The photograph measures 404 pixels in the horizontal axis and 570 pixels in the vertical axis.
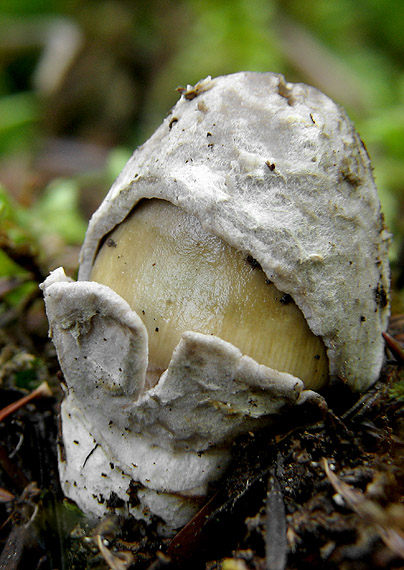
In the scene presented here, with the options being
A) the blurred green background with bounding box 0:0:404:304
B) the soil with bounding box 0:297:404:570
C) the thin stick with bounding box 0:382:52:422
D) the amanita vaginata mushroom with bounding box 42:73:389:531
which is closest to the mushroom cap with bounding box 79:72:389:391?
the amanita vaginata mushroom with bounding box 42:73:389:531

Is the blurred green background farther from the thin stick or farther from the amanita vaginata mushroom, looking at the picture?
the amanita vaginata mushroom

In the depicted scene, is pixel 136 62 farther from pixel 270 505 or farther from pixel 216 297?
pixel 270 505

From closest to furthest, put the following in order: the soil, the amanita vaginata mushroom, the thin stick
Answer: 1. the soil
2. the amanita vaginata mushroom
3. the thin stick

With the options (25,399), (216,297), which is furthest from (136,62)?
(216,297)

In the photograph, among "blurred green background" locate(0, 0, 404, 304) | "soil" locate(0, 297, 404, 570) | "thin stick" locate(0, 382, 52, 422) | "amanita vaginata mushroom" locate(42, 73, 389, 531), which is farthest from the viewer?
"blurred green background" locate(0, 0, 404, 304)

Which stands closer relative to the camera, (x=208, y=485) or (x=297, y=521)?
(x=297, y=521)

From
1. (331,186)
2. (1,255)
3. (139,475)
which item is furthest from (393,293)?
(1,255)

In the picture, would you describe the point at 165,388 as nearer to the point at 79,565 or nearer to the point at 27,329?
the point at 79,565

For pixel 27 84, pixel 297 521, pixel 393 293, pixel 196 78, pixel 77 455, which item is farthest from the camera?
pixel 27 84
